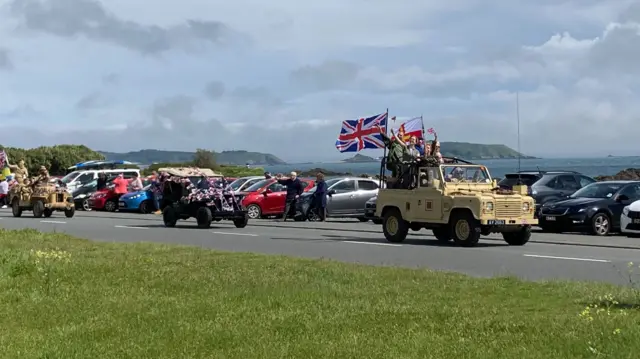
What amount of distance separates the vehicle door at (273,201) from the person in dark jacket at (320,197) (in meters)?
3.07

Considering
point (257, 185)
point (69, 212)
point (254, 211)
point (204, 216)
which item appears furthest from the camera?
point (257, 185)

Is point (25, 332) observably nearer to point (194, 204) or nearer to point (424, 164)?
point (424, 164)

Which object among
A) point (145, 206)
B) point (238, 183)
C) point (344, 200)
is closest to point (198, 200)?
point (344, 200)

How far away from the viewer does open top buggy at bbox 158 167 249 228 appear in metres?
26.4

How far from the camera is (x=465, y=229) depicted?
757 inches

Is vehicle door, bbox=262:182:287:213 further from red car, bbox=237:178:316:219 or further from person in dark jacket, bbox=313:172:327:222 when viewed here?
person in dark jacket, bbox=313:172:327:222

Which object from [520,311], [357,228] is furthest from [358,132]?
[520,311]

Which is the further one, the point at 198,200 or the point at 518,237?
the point at 198,200

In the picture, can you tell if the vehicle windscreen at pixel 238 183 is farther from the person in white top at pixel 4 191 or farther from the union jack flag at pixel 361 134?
the person in white top at pixel 4 191

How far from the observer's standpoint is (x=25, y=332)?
27.3 ft

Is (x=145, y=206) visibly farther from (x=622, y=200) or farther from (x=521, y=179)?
(x=622, y=200)

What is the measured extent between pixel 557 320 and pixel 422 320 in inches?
49.5

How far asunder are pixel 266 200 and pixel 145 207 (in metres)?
7.66

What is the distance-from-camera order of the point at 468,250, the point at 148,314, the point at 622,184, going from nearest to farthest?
1. the point at 148,314
2. the point at 468,250
3. the point at 622,184
